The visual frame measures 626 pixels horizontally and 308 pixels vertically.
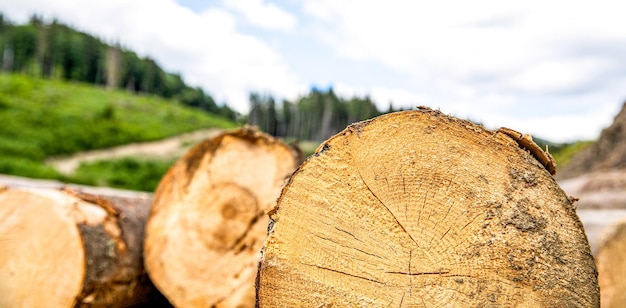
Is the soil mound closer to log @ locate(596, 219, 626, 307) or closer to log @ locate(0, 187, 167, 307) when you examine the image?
log @ locate(596, 219, 626, 307)

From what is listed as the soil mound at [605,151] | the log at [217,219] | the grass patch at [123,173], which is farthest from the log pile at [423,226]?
the grass patch at [123,173]

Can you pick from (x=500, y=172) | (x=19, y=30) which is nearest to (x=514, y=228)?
(x=500, y=172)

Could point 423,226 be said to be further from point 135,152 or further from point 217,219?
point 135,152

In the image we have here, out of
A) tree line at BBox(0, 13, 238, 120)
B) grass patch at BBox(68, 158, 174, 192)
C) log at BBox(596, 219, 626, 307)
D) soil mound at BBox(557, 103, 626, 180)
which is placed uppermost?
tree line at BBox(0, 13, 238, 120)

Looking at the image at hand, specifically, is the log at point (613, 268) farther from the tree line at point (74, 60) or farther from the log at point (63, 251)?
the tree line at point (74, 60)

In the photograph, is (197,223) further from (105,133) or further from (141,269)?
(105,133)

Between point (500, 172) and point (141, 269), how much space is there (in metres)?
2.54

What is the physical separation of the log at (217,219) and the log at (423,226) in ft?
4.19

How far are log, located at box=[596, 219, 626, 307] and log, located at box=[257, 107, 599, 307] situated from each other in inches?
56.0

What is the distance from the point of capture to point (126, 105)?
1297 inches

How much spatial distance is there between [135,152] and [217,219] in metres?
20.2

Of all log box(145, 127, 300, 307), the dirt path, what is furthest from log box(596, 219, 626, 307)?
the dirt path

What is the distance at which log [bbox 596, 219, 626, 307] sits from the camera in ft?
10.8

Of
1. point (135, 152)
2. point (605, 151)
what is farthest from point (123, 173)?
point (605, 151)
